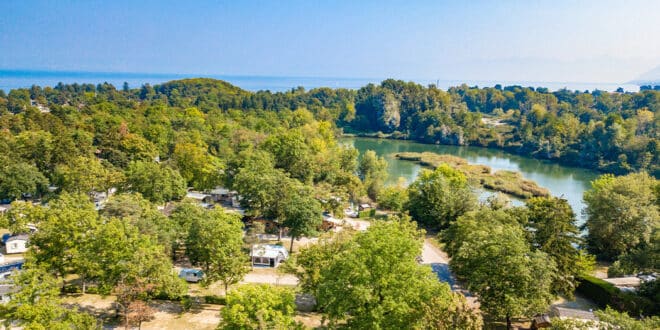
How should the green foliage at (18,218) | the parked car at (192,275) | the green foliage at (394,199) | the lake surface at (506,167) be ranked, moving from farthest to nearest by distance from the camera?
the lake surface at (506,167) < the green foliage at (394,199) < the green foliage at (18,218) < the parked car at (192,275)

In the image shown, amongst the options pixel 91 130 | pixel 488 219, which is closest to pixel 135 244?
pixel 488 219

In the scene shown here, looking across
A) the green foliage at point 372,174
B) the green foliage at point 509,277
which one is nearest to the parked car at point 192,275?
the green foliage at point 509,277

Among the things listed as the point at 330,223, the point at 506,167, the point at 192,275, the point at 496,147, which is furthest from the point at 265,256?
the point at 496,147

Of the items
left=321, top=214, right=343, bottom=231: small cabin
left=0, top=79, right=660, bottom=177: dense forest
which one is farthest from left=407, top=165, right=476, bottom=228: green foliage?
left=0, top=79, right=660, bottom=177: dense forest

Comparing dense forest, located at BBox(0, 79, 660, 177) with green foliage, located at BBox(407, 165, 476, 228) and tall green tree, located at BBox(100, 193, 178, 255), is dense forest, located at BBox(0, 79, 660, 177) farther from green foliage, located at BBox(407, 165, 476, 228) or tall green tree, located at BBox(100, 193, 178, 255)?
green foliage, located at BBox(407, 165, 476, 228)

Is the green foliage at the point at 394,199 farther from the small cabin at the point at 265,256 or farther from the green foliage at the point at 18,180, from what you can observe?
the green foliage at the point at 18,180

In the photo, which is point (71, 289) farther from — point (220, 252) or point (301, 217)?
point (301, 217)

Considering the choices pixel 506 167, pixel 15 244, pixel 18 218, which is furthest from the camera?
pixel 506 167
